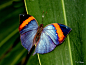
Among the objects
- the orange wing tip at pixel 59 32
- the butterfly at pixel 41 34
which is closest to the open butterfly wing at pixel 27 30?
the butterfly at pixel 41 34

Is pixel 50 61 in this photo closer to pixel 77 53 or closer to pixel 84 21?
pixel 77 53

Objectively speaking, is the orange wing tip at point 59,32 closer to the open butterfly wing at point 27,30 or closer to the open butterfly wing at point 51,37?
the open butterfly wing at point 51,37

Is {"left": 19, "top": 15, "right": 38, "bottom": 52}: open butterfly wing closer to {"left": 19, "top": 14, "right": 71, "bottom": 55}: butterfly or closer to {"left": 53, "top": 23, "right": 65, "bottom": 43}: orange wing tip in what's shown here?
{"left": 19, "top": 14, "right": 71, "bottom": 55}: butterfly

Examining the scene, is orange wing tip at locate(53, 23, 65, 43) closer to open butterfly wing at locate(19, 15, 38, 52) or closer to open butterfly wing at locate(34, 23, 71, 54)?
open butterfly wing at locate(34, 23, 71, 54)

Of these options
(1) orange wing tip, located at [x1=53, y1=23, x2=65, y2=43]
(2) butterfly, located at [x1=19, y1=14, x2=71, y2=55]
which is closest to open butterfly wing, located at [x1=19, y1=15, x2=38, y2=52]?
(2) butterfly, located at [x1=19, y1=14, x2=71, y2=55]

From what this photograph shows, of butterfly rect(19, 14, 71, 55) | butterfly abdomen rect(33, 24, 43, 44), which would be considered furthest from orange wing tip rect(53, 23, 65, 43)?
butterfly abdomen rect(33, 24, 43, 44)

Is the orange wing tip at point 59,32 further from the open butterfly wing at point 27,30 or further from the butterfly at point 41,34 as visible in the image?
the open butterfly wing at point 27,30
